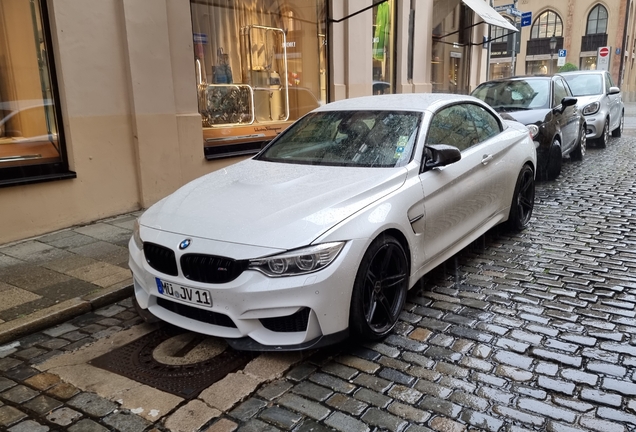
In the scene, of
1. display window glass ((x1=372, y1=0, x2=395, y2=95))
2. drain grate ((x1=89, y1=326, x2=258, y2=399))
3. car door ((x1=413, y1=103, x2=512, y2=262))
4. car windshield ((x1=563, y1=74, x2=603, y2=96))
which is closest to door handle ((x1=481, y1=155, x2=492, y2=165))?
car door ((x1=413, y1=103, x2=512, y2=262))

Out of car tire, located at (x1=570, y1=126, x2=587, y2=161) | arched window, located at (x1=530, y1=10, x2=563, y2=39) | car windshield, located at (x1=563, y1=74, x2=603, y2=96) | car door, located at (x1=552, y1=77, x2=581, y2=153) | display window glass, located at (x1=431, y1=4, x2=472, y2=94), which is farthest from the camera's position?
arched window, located at (x1=530, y1=10, x2=563, y2=39)

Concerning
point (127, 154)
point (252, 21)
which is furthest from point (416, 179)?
point (252, 21)

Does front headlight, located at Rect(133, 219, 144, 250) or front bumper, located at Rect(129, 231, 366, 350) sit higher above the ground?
front headlight, located at Rect(133, 219, 144, 250)

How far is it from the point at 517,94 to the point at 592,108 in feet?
11.5

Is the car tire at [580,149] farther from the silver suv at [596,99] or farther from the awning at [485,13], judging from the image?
the awning at [485,13]

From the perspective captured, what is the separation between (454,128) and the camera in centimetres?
485

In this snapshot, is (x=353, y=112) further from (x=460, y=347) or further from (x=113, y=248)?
(x=113, y=248)

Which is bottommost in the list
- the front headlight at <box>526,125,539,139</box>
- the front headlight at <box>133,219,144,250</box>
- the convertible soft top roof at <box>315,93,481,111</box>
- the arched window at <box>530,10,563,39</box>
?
the front headlight at <box>133,219,144,250</box>

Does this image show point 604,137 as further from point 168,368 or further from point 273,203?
point 168,368

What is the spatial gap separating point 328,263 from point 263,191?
938 mm

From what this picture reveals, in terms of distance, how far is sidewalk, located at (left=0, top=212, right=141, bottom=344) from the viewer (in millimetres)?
4109

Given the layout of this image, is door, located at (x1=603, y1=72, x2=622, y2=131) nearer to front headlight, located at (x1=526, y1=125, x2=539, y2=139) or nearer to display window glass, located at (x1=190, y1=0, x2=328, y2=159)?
front headlight, located at (x1=526, y1=125, x2=539, y2=139)

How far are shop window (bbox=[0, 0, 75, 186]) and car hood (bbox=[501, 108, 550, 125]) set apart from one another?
6.53m

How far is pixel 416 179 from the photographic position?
13.2 ft
